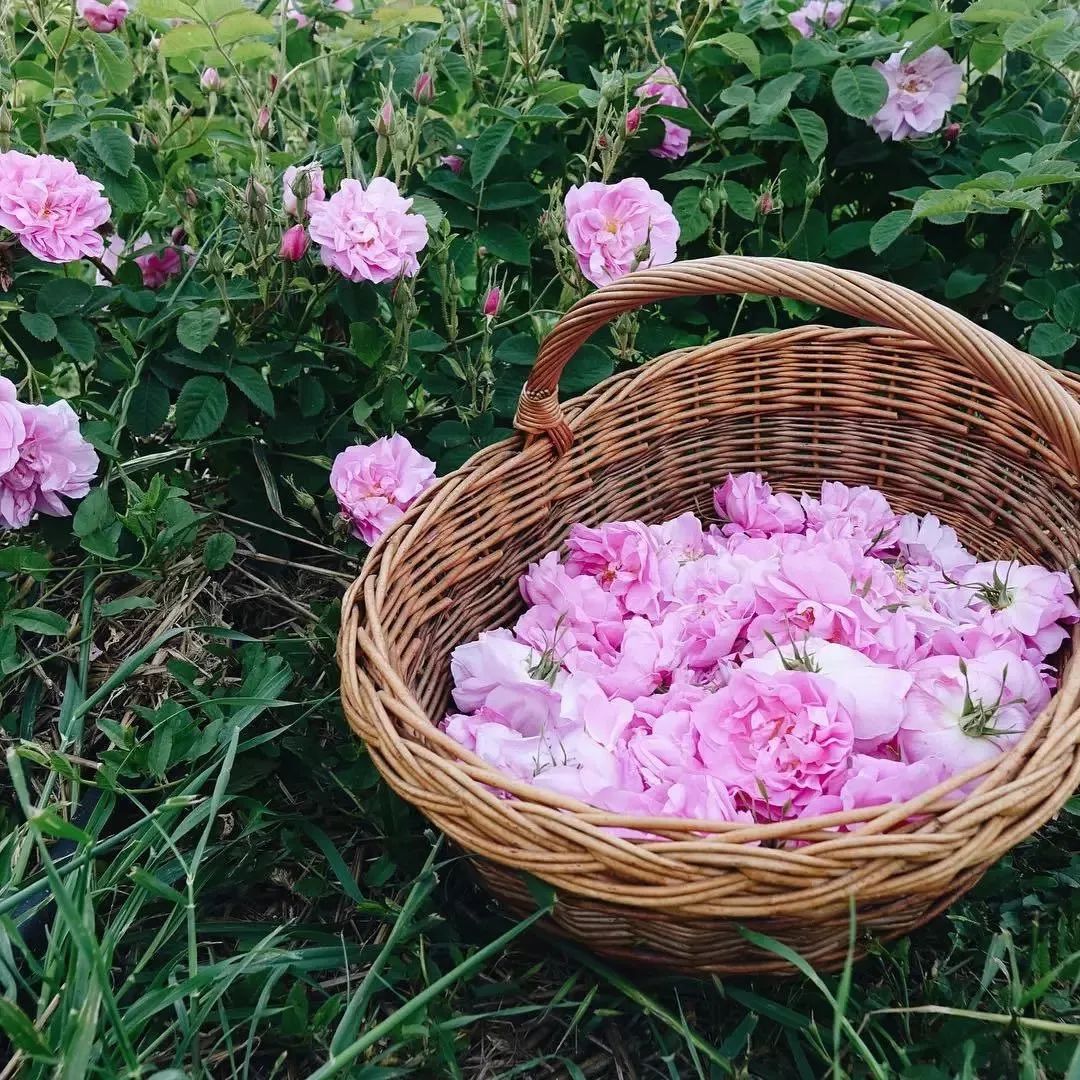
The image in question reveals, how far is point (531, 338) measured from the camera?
49.5 inches

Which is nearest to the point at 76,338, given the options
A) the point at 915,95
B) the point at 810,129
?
the point at 810,129

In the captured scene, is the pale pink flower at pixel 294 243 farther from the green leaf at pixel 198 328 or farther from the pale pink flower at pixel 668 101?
the pale pink flower at pixel 668 101

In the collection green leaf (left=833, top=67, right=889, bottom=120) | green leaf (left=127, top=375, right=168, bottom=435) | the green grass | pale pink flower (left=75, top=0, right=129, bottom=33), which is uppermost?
pale pink flower (left=75, top=0, right=129, bottom=33)

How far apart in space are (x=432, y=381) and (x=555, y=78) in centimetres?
46

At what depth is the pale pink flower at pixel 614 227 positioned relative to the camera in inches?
44.2

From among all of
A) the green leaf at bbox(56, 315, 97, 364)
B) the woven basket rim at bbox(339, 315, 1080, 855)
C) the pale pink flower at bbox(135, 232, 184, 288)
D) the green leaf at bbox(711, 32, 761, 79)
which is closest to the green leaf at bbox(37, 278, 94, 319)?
the green leaf at bbox(56, 315, 97, 364)

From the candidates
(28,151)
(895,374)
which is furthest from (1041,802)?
(28,151)

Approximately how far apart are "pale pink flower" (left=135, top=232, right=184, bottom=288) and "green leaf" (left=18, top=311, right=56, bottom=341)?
172 mm

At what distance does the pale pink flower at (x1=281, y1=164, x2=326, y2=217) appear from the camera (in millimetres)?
1029

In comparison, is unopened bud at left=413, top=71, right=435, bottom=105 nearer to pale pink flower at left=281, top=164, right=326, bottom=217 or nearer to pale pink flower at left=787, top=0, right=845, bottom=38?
pale pink flower at left=281, top=164, right=326, bottom=217

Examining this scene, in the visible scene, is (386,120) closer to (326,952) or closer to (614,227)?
(614,227)

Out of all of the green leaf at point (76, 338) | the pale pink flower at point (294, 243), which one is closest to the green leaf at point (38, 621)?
the green leaf at point (76, 338)

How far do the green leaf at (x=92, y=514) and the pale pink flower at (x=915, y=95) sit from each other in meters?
1.03

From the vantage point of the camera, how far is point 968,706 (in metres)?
0.83
